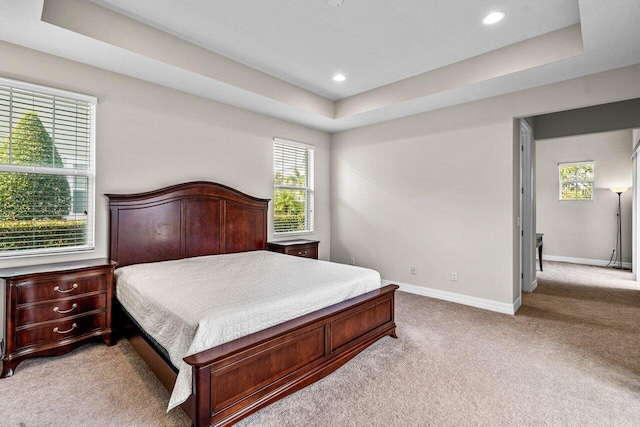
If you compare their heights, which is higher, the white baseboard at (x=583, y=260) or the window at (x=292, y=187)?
the window at (x=292, y=187)

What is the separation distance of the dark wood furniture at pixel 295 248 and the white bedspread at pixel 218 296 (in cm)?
102

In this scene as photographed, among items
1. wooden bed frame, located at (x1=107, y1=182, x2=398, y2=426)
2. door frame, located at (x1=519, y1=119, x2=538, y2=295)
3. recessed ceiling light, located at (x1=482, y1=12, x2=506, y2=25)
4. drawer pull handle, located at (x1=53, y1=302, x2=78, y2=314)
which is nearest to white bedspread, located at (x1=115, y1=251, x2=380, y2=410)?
wooden bed frame, located at (x1=107, y1=182, x2=398, y2=426)

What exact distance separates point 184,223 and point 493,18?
369 cm

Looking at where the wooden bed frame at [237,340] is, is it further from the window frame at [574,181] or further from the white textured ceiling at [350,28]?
the window frame at [574,181]

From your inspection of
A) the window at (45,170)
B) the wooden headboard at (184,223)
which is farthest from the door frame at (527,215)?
the window at (45,170)

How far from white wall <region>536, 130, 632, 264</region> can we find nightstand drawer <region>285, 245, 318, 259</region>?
589cm

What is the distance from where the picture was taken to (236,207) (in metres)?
4.19

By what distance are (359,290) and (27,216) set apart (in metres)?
3.01

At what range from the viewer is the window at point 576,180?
22.3ft

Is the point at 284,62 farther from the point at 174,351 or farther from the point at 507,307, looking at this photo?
the point at 507,307

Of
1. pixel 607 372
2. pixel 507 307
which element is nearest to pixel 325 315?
pixel 607 372

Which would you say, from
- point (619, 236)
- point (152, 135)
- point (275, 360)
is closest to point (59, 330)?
point (275, 360)

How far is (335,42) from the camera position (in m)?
3.10

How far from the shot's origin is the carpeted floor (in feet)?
6.09
